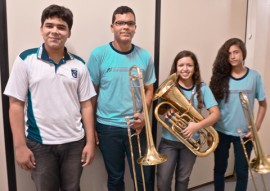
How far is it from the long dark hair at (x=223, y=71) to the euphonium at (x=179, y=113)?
31cm

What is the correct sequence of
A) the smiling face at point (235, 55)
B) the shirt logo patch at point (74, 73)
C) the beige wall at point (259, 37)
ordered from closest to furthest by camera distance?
1. the shirt logo patch at point (74, 73)
2. the smiling face at point (235, 55)
3. the beige wall at point (259, 37)

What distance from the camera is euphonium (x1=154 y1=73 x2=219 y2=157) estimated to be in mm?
1837

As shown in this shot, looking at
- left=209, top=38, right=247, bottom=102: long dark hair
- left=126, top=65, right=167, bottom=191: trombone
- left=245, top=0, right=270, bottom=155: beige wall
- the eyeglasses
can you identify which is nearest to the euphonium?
left=126, top=65, right=167, bottom=191: trombone

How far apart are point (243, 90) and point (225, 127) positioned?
0.30m

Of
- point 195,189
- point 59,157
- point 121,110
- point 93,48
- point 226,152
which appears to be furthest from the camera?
point 195,189

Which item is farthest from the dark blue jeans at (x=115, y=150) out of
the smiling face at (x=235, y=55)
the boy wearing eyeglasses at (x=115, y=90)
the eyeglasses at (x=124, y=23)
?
the smiling face at (x=235, y=55)

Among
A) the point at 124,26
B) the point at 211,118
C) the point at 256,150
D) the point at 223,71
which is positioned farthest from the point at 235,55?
the point at 124,26

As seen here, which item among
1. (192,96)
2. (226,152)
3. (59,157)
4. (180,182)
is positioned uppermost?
(192,96)

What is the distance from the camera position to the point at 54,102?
1.55 meters

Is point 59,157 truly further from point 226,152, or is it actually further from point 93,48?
point 226,152

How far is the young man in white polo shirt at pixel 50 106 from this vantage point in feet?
4.94

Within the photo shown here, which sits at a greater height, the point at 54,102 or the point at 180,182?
the point at 54,102

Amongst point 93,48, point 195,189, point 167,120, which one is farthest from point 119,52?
point 195,189

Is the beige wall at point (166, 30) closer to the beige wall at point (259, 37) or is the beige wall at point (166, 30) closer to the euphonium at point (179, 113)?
the beige wall at point (259, 37)
